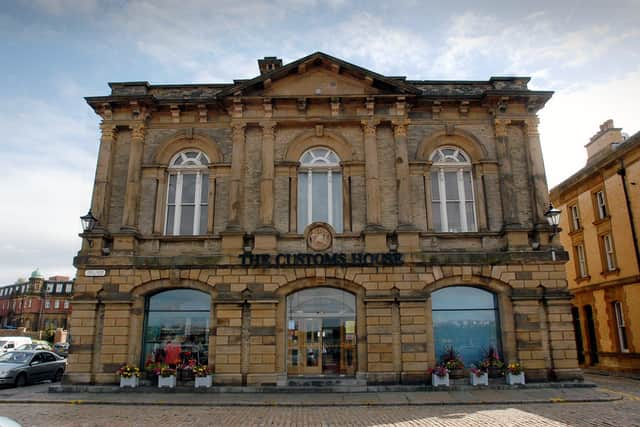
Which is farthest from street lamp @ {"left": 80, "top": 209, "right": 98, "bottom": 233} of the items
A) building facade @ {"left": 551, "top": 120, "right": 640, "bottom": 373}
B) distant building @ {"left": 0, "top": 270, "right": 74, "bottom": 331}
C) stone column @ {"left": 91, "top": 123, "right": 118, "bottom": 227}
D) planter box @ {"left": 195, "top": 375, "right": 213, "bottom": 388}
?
distant building @ {"left": 0, "top": 270, "right": 74, "bottom": 331}

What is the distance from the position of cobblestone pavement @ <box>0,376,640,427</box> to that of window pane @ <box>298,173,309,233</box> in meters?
6.46

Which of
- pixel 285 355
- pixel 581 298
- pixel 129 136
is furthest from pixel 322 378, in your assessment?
pixel 581 298

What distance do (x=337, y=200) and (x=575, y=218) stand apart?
1646cm

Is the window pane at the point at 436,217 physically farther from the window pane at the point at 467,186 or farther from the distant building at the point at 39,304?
the distant building at the point at 39,304

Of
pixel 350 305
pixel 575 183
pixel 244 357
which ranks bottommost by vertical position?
pixel 244 357

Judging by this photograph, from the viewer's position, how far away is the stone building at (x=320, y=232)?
15.6 m

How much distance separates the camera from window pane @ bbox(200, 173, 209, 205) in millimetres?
17453

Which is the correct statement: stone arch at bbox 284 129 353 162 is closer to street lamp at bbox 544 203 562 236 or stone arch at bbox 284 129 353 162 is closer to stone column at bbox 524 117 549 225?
stone column at bbox 524 117 549 225

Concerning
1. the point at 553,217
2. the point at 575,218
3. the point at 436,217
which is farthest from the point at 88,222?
the point at 575,218

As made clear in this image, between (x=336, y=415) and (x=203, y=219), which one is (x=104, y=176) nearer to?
(x=203, y=219)

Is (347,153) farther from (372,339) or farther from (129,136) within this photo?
(129,136)

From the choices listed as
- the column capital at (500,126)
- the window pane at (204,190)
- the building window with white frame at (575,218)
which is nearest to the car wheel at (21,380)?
the window pane at (204,190)

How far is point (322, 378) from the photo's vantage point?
15555mm

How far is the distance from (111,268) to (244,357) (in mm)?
5517
